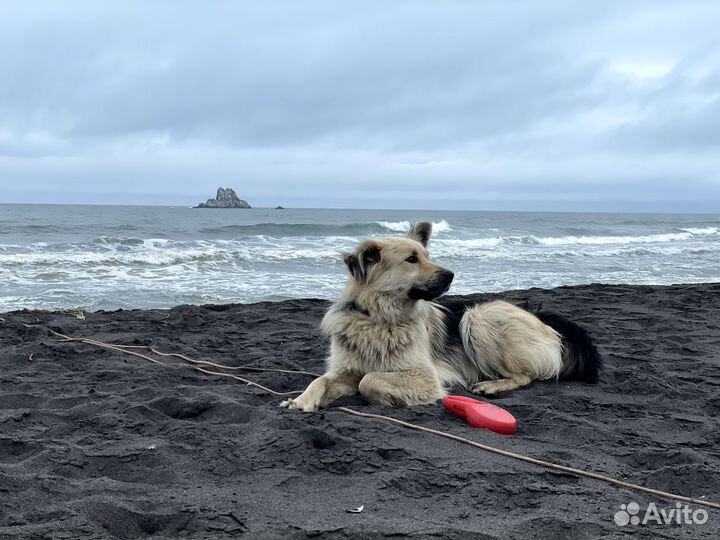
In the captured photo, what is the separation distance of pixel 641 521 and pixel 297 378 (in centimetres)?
307

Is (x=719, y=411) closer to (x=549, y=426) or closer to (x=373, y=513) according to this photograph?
(x=549, y=426)

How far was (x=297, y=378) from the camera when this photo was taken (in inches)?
205

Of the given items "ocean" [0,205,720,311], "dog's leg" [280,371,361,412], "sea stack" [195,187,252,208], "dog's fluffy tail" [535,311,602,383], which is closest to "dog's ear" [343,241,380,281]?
"dog's leg" [280,371,361,412]

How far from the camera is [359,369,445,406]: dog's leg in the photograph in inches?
172

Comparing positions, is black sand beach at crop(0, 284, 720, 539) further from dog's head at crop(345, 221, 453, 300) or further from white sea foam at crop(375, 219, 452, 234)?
white sea foam at crop(375, 219, 452, 234)

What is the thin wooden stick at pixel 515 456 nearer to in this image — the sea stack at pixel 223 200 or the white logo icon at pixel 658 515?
the white logo icon at pixel 658 515

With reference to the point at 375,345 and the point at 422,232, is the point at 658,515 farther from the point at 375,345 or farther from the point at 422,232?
the point at 422,232

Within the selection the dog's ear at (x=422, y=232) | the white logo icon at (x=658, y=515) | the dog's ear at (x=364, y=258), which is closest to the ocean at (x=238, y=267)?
the dog's ear at (x=422, y=232)

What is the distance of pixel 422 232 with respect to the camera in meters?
5.23

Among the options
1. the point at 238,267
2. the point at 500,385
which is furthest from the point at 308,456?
the point at 238,267

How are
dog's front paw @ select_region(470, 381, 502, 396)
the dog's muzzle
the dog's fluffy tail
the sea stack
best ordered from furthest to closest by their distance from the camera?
the sea stack, the dog's fluffy tail, dog's front paw @ select_region(470, 381, 502, 396), the dog's muzzle

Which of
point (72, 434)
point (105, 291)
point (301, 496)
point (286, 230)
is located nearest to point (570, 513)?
point (301, 496)

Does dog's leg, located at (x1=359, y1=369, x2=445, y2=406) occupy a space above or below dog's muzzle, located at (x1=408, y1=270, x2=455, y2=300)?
below

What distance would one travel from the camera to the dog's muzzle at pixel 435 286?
463 centimetres
